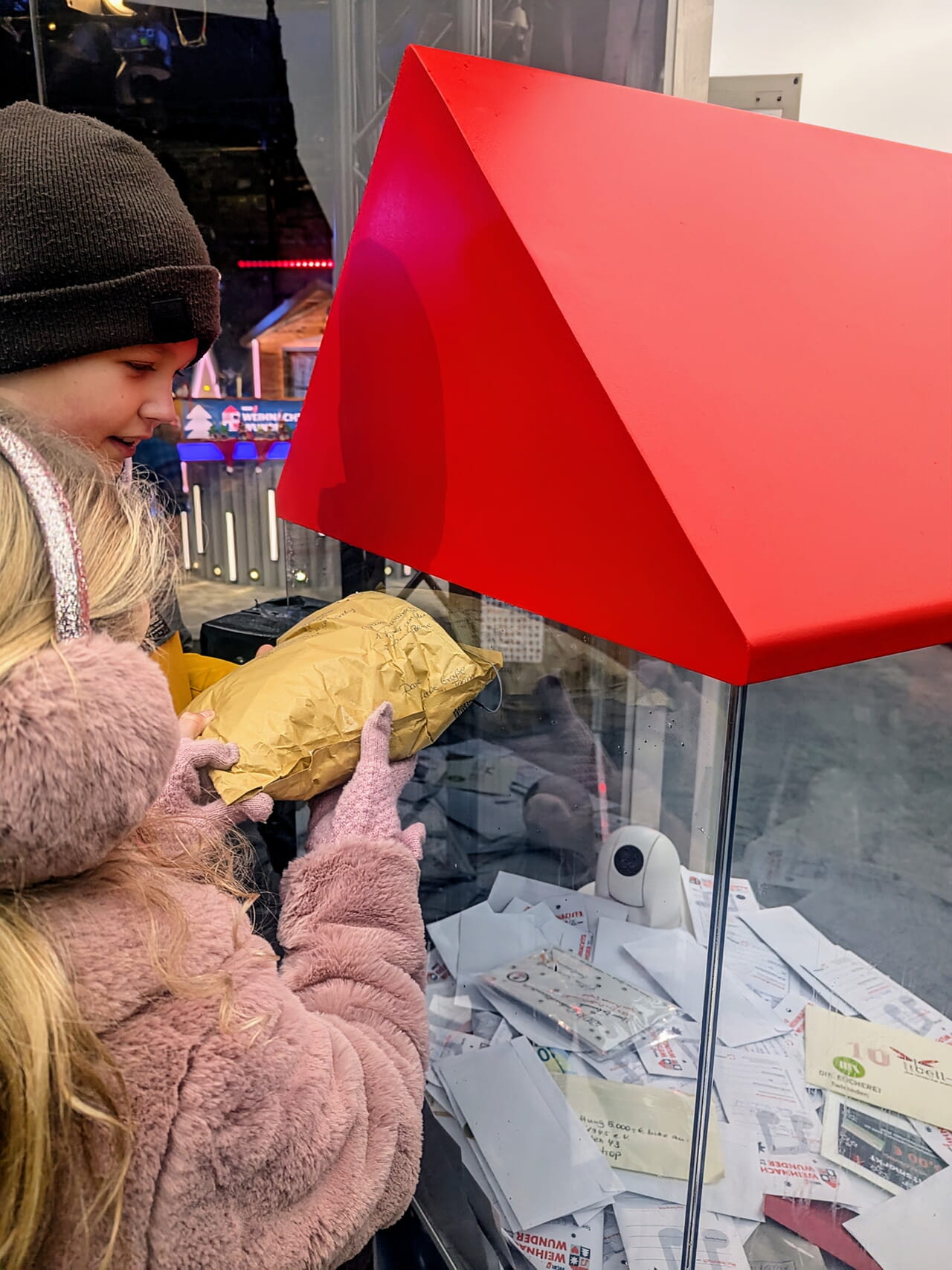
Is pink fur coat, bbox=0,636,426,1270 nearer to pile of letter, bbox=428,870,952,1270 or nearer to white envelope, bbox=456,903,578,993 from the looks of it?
pile of letter, bbox=428,870,952,1270

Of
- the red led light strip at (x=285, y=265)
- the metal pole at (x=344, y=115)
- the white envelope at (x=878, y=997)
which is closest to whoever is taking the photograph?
the white envelope at (x=878, y=997)

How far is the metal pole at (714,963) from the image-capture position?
2.51 feet

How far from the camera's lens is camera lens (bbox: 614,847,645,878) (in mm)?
1088

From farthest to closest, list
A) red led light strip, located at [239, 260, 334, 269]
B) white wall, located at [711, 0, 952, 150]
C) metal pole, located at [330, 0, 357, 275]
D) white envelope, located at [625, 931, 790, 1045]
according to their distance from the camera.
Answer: red led light strip, located at [239, 260, 334, 269] < metal pole, located at [330, 0, 357, 275] < white wall, located at [711, 0, 952, 150] < white envelope, located at [625, 931, 790, 1045]

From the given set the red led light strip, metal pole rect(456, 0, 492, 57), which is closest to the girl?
metal pole rect(456, 0, 492, 57)

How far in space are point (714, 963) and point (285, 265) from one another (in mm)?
2621

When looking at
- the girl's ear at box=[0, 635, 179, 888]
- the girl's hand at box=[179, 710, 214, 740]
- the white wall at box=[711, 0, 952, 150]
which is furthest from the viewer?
the white wall at box=[711, 0, 952, 150]

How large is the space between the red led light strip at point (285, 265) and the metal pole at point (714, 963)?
2.42 metres

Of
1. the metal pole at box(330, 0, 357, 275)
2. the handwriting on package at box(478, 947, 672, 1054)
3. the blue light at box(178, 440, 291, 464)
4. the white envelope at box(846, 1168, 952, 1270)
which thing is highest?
the metal pole at box(330, 0, 357, 275)

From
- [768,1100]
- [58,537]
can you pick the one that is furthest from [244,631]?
[58,537]

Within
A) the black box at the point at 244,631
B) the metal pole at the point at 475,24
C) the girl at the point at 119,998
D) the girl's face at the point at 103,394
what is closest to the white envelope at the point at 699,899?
the girl at the point at 119,998

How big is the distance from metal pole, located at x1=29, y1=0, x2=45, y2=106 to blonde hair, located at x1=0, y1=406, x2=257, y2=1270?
2264mm

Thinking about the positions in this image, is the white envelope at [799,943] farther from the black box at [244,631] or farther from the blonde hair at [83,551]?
the black box at [244,631]

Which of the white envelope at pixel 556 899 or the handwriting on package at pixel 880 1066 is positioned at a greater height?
the white envelope at pixel 556 899
